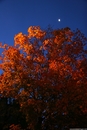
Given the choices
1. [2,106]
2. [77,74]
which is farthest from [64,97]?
[2,106]

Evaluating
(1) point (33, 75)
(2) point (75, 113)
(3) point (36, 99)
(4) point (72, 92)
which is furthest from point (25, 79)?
(2) point (75, 113)

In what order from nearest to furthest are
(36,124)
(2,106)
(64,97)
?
(64,97) → (36,124) → (2,106)

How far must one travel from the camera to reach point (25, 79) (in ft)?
51.3

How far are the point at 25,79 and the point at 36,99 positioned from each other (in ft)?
5.86

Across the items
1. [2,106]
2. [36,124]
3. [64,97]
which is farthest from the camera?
[2,106]

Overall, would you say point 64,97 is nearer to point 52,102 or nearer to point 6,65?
point 52,102

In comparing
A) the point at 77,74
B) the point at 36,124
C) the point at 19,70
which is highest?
the point at 19,70

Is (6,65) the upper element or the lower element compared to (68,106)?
upper

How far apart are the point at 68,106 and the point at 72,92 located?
116cm

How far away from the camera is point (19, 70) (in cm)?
1571

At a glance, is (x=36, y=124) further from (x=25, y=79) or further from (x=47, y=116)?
(x=25, y=79)

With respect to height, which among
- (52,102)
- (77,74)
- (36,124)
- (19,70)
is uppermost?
(19,70)

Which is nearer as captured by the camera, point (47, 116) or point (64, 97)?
point (64, 97)

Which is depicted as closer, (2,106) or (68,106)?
(68,106)
